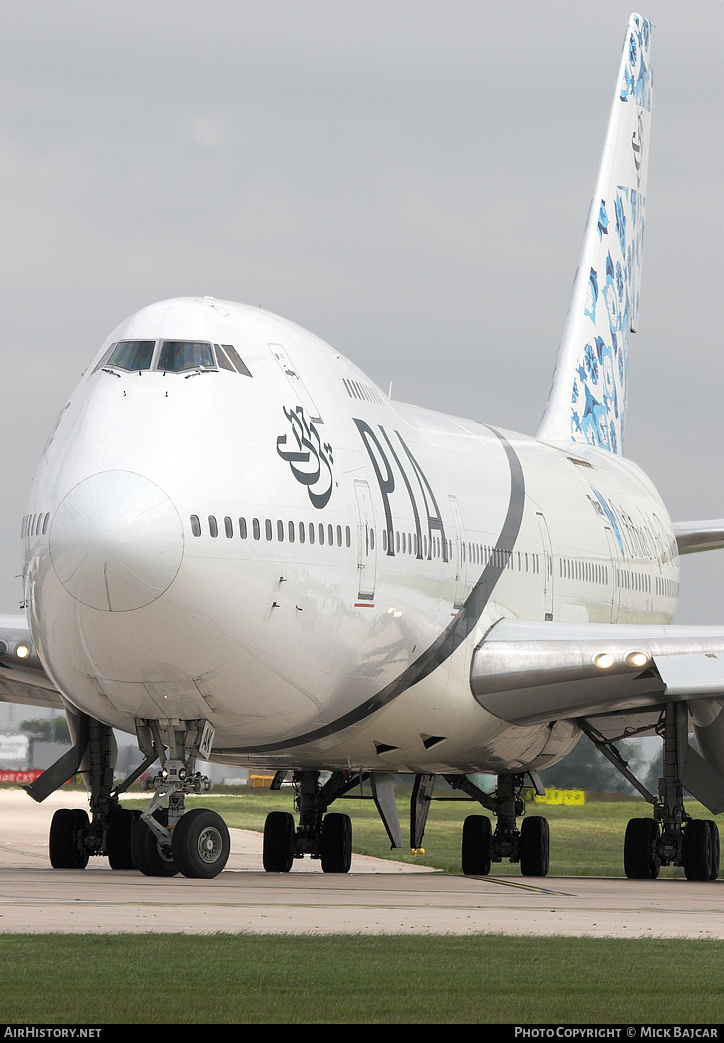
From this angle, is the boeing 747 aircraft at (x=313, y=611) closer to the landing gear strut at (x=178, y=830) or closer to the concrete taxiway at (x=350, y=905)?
the landing gear strut at (x=178, y=830)

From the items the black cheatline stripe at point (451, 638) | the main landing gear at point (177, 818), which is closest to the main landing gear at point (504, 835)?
the black cheatline stripe at point (451, 638)

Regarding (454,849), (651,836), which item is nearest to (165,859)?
(651,836)

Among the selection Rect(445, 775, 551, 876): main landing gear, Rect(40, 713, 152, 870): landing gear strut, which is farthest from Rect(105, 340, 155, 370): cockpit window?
Rect(445, 775, 551, 876): main landing gear

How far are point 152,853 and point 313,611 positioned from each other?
2.72 m

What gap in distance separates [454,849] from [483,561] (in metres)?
13.8

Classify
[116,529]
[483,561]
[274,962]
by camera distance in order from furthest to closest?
[483,561], [116,529], [274,962]

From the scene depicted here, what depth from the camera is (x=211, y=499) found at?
15.4 meters

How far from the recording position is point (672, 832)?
21812 millimetres

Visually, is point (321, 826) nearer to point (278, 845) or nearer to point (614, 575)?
point (278, 845)

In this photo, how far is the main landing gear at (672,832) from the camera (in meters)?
21.5

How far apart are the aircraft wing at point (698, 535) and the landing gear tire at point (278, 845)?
36.1ft

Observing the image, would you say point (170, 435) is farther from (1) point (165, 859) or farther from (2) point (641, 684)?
(2) point (641, 684)

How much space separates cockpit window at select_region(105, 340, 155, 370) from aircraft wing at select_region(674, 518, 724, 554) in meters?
16.6

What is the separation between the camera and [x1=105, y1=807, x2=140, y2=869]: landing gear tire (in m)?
19.9
